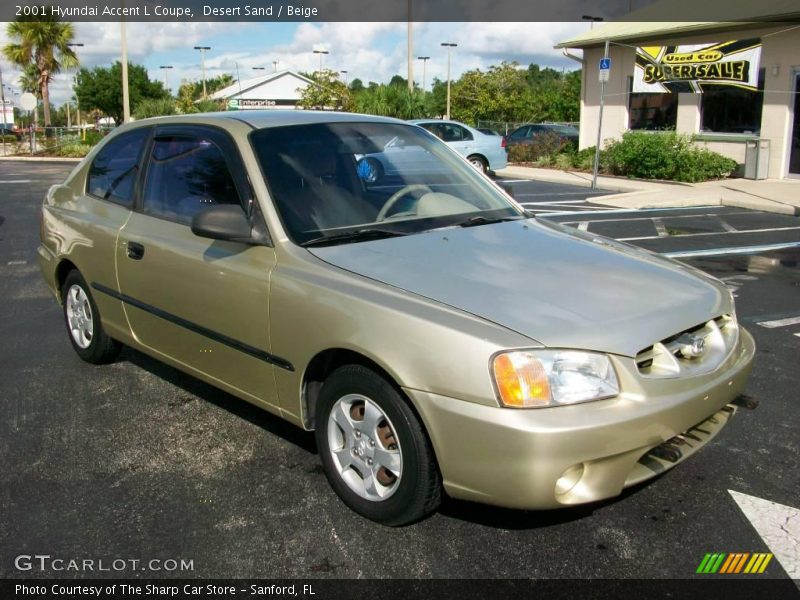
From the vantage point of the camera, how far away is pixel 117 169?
15.6 feet

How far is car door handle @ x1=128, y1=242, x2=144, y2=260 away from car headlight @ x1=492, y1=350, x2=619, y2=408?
7.82 feet

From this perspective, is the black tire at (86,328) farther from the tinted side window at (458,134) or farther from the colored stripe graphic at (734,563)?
the tinted side window at (458,134)

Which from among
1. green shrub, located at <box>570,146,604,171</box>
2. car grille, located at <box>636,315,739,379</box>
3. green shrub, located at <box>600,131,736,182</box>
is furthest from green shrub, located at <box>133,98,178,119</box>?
car grille, located at <box>636,315,739,379</box>

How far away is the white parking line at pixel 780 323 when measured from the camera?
6012 millimetres

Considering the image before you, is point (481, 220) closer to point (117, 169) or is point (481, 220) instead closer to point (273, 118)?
point (273, 118)

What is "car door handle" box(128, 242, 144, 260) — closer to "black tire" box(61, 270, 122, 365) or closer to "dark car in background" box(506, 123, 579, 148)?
"black tire" box(61, 270, 122, 365)

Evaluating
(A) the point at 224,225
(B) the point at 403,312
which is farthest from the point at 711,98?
(B) the point at 403,312

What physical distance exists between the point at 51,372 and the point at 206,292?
6.63 ft

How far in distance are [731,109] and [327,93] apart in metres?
20.9

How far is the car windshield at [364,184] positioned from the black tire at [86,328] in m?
1.88

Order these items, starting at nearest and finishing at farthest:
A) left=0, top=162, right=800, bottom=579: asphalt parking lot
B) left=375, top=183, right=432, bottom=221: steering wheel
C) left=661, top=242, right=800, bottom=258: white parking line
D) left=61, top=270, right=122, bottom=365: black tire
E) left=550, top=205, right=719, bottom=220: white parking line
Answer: left=0, top=162, right=800, bottom=579: asphalt parking lot
left=375, top=183, right=432, bottom=221: steering wheel
left=61, top=270, right=122, bottom=365: black tire
left=661, top=242, right=800, bottom=258: white parking line
left=550, top=205, right=719, bottom=220: white parking line

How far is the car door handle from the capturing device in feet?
13.8
